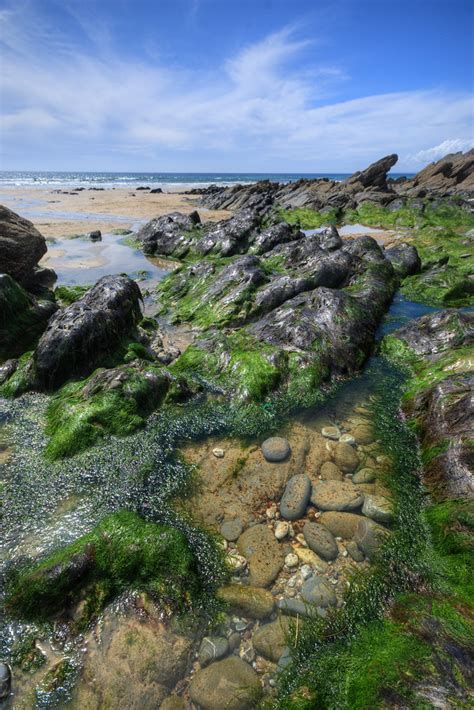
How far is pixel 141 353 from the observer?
8625 millimetres

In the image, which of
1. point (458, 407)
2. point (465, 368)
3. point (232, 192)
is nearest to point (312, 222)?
point (232, 192)

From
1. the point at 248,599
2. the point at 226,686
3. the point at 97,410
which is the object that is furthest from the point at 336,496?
the point at 97,410

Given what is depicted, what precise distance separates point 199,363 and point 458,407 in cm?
532

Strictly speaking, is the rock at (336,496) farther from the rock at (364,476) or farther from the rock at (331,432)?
the rock at (331,432)

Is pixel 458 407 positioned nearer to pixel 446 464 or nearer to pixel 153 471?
pixel 446 464

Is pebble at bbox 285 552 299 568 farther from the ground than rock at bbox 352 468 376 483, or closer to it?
closer to it

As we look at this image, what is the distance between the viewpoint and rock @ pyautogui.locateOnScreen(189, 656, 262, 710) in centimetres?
309

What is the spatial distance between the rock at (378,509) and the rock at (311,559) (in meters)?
0.97

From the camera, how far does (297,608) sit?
377 centimetres

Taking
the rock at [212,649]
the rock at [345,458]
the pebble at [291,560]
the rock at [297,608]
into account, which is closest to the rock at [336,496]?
the rock at [345,458]

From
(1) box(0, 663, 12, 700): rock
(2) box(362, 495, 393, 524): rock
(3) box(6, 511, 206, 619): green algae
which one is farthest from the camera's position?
(2) box(362, 495, 393, 524): rock

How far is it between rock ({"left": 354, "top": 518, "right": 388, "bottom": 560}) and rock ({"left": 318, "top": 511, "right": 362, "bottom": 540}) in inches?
3.0

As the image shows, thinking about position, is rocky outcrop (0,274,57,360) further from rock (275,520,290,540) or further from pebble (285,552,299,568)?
pebble (285,552,299,568)

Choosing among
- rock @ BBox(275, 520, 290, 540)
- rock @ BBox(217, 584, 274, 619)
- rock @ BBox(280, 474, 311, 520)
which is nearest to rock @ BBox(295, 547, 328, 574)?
rock @ BBox(275, 520, 290, 540)
